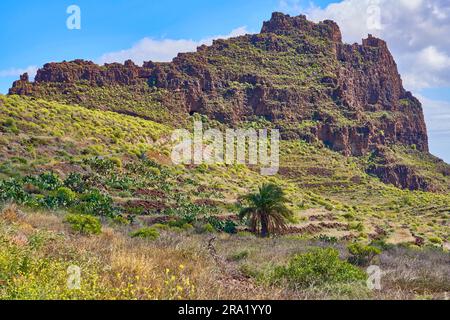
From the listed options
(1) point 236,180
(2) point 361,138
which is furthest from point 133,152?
(2) point 361,138

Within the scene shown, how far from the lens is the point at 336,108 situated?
114312 mm

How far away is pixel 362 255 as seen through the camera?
43.4 feet

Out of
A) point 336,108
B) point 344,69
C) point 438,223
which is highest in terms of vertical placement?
point 344,69

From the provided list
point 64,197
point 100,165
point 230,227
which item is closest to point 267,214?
point 230,227

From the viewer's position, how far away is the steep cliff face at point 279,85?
3893 inches

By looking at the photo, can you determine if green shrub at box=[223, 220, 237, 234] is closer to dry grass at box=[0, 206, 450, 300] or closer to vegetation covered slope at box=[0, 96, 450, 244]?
vegetation covered slope at box=[0, 96, 450, 244]

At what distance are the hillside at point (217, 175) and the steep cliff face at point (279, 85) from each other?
1.46ft

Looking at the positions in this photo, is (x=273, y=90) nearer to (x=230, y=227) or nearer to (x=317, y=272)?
(x=230, y=227)

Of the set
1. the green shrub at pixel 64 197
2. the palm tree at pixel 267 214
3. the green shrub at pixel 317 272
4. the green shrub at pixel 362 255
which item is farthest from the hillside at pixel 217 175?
the palm tree at pixel 267 214

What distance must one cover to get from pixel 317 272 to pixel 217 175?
1804 inches

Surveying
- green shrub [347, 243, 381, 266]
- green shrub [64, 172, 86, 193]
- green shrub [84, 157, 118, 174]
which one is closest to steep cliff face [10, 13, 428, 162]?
green shrub [84, 157, 118, 174]

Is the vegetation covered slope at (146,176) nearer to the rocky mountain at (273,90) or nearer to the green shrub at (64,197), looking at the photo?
the green shrub at (64,197)
